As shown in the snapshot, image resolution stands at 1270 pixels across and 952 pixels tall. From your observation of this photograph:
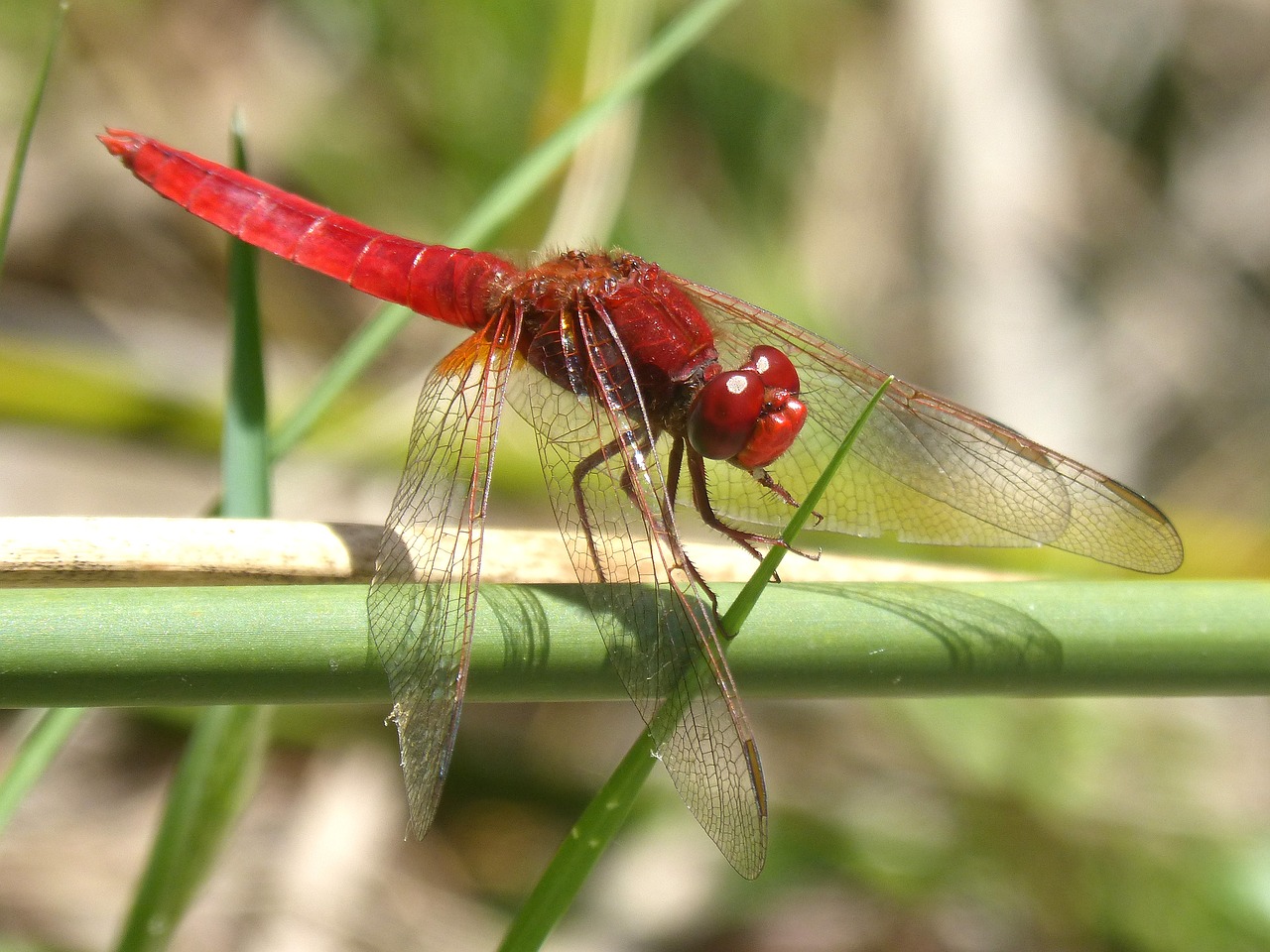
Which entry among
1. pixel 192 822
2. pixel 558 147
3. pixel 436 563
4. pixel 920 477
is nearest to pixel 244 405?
pixel 436 563

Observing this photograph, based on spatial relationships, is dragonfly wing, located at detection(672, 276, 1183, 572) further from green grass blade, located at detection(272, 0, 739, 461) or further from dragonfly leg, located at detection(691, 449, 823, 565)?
green grass blade, located at detection(272, 0, 739, 461)

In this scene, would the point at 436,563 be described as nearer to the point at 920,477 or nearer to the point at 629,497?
the point at 629,497

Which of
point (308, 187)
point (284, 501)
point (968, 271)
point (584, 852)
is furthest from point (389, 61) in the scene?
point (584, 852)

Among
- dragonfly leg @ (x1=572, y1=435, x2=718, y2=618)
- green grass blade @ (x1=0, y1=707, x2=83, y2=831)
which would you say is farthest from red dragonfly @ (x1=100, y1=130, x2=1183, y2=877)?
green grass blade @ (x1=0, y1=707, x2=83, y2=831)

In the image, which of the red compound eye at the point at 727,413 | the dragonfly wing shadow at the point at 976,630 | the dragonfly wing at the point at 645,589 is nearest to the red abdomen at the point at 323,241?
the dragonfly wing at the point at 645,589

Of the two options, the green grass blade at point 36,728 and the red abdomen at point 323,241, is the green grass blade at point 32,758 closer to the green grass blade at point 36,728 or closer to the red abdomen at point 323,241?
the green grass blade at point 36,728
